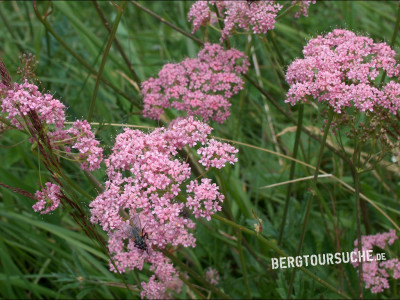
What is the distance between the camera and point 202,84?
289 centimetres

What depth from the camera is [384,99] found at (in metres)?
2.23

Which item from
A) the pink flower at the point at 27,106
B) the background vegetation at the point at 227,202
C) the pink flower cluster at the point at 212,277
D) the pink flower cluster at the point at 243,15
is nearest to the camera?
the pink flower at the point at 27,106

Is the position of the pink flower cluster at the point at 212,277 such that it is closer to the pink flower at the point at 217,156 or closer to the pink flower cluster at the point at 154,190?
the pink flower cluster at the point at 154,190

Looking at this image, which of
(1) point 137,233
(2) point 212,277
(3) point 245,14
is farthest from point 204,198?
(2) point 212,277

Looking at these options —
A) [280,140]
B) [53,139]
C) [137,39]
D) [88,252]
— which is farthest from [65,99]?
[53,139]

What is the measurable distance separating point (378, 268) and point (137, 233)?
4.89ft

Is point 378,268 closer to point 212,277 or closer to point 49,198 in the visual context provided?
point 212,277

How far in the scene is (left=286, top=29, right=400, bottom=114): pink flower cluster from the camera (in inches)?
85.7

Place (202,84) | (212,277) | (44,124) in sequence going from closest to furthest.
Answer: (44,124)
(202,84)
(212,277)

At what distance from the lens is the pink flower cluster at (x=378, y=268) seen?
269 centimetres

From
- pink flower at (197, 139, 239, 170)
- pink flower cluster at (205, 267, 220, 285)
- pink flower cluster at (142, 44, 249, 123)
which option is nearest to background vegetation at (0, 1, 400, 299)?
pink flower cluster at (205, 267, 220, 285)

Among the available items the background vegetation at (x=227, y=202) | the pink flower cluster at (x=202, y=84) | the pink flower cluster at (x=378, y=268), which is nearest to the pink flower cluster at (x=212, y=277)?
the background vegetation at (x=227, y=202)

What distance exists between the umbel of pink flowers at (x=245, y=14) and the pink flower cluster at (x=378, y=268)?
1355 mm

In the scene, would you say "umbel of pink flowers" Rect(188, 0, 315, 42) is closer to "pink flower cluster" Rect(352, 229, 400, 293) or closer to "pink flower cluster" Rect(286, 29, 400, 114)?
"pink flower cluster" Rect(286, 29, 400, 114)
